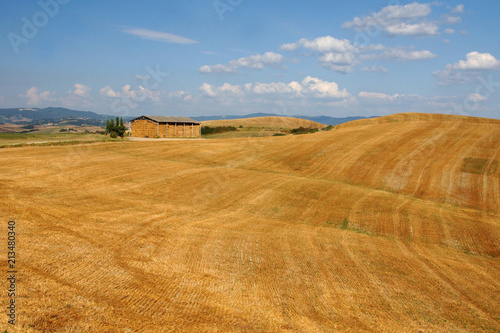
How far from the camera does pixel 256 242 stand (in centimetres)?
1655

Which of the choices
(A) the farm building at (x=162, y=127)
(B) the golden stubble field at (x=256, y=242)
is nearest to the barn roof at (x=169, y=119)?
(A) the farm building at (x=162, y=127)

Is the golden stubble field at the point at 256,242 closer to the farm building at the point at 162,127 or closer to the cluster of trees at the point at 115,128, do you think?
the cluster of trees at the point at 115,128

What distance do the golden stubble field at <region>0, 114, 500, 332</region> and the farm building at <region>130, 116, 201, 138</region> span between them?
35.2 metres

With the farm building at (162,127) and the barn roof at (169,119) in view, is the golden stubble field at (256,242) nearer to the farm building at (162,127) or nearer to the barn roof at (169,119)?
the farm building at (162,127)

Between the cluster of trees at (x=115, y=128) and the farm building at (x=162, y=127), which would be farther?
the farm building at (x=162, y=127)

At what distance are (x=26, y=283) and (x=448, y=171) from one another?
32343 mm

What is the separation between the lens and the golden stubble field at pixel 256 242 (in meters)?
9.97

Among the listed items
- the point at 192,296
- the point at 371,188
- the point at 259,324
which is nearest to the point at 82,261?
the point at 192,296

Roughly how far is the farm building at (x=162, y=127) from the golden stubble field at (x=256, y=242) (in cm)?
3517

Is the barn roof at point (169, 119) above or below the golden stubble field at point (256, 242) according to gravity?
above

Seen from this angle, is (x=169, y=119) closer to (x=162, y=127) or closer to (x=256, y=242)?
(x=162, y=127)

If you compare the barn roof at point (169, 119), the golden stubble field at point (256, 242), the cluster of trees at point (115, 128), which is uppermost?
the barn roof at point (169, 119)

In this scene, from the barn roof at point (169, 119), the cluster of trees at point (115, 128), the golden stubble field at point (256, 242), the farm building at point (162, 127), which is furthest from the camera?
the farm building at point (162, 127)

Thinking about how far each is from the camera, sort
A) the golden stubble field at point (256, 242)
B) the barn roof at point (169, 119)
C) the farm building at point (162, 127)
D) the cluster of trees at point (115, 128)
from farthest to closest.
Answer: the farm building at point (162, 127) → the barn roof at point (169, 119) → the cluster of trees at point (115, 128) → the golden stubble field at point (256, 242)
